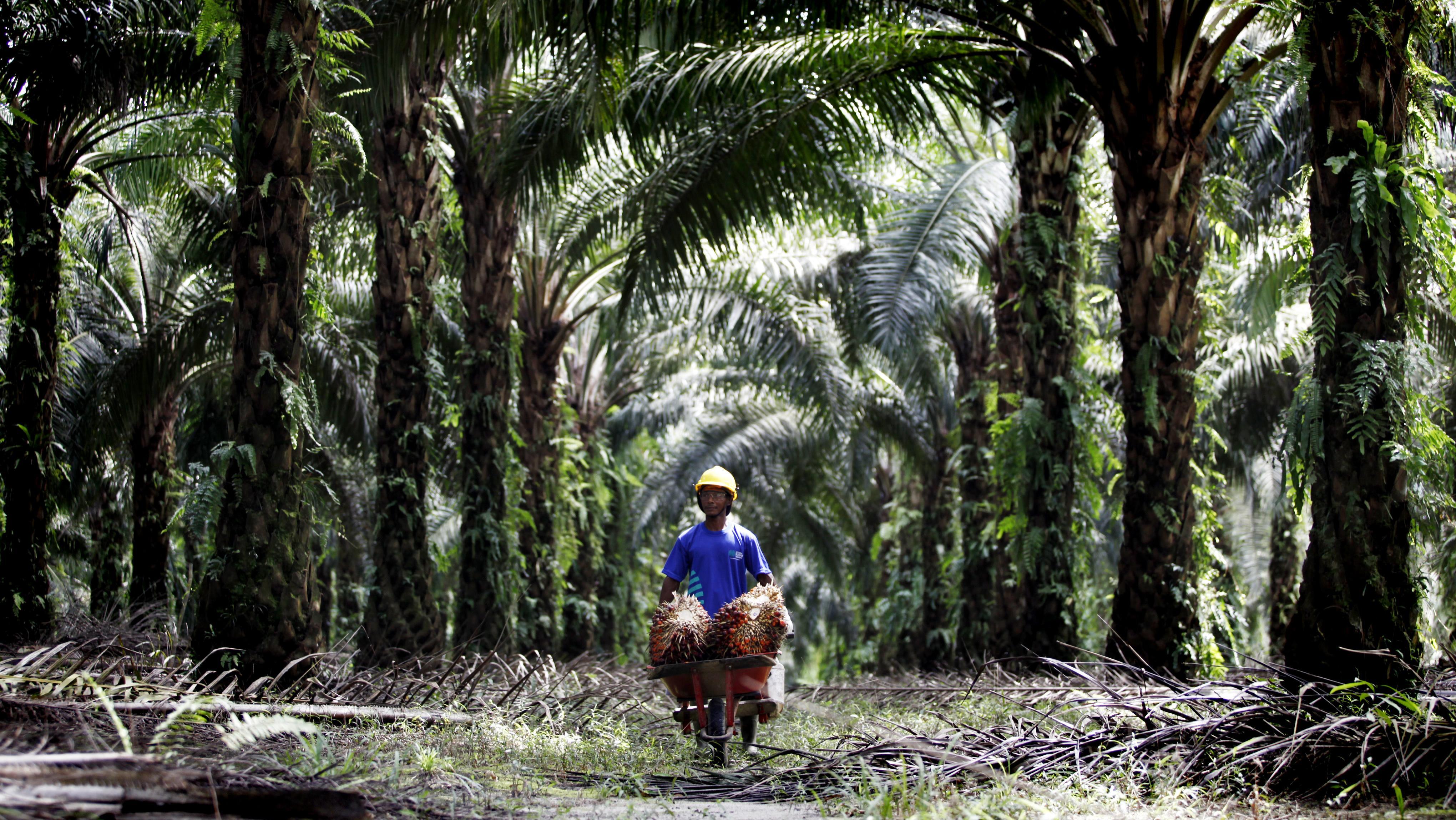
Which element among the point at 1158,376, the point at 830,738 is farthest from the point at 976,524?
the point at 830,738

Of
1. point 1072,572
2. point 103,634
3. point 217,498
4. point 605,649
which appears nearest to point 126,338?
point 605,649

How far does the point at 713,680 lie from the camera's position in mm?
5707

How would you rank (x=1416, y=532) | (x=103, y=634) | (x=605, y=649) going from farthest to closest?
(x=605, y=649) < (x=103, y=634) < (x=1416, y=532)

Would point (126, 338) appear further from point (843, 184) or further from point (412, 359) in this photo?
point (843, 184)

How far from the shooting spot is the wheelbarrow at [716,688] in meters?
5.66

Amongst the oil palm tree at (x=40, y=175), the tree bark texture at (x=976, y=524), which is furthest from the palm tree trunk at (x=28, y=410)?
the tree bark texture at (x=976, y=524)

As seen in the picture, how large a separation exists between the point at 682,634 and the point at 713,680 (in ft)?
0.85

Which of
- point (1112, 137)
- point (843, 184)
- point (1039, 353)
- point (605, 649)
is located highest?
point (843, 184)

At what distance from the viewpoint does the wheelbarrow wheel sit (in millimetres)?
5684

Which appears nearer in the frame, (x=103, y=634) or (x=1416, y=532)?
(x=1416, y=532)

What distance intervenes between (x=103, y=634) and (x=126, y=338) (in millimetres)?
9580

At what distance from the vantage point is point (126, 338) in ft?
54.2

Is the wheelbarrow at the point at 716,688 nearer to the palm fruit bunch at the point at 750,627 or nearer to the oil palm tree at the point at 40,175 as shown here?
the palm fruit bunch at the point at 750,627

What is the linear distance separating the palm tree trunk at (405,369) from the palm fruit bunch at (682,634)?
457cm
